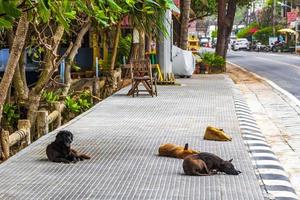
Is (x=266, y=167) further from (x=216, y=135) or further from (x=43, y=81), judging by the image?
(x=43, y=81)

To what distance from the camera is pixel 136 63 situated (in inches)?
713

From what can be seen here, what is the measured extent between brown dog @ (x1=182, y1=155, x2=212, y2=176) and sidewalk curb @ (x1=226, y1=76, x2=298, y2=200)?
62 centimetres

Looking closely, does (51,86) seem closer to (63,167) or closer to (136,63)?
(136,63)

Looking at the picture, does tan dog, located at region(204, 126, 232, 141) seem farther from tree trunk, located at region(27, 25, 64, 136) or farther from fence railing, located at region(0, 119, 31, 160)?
tree trunk, located at region(27, 25, 64, 136)

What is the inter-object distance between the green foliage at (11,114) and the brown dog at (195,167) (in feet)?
18.8

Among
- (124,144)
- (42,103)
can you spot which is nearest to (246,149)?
(124,144)

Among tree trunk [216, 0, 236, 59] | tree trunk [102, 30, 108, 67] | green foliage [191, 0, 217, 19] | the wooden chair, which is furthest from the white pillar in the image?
green foliage [191, 0, 217, 19]

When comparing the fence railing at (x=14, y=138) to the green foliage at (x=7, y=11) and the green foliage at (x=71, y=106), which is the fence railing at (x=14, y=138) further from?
the green foliage at (x=7, y=11)

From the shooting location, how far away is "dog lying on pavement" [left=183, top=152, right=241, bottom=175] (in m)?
7.58

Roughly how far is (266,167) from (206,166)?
1054mm

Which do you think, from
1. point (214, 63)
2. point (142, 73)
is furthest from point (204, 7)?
point (142, 73)

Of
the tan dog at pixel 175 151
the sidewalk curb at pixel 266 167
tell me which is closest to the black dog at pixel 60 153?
the tan dog at pixel 175 151

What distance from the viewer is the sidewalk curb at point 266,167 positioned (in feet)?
23.2

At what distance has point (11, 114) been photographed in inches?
492
